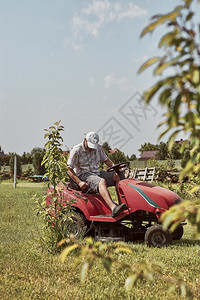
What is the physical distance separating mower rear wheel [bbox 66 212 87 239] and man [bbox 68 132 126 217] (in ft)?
1.16

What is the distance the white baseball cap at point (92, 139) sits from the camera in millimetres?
4457

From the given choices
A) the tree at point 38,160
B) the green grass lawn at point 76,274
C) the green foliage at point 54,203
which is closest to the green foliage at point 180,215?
the green grass lawn at point 76,274

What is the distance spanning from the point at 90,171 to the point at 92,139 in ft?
1.49

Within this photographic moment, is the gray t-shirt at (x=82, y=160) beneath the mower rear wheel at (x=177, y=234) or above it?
above

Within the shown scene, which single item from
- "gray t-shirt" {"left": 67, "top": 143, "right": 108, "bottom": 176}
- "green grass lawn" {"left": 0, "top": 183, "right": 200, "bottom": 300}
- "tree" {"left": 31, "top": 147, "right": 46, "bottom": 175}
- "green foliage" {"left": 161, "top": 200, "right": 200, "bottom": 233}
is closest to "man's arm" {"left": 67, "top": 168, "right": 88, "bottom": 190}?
"gray t-shirt" {"left": 67, "top": 143, "right": 108, "bottom": 176}

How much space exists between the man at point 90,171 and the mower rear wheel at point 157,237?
0.41m

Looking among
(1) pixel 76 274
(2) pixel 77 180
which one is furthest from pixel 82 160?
(1) pixel 76 274

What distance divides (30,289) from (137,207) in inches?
71.2

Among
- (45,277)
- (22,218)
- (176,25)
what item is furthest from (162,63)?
(22,218)

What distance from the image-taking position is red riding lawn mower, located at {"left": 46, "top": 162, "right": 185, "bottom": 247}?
4.21 metres

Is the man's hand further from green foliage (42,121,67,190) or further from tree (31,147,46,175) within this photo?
tree (31,147,46,175)

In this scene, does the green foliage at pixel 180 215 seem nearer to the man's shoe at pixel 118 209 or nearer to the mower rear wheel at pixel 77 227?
the man's shoe at pixel 118 209

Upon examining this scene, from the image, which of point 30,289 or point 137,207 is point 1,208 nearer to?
point 137,207

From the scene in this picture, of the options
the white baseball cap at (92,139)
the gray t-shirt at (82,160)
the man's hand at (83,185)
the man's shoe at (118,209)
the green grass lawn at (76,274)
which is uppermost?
the white baseball cap at (92,139)
